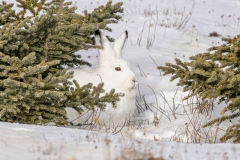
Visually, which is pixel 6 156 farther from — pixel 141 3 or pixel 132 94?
pixel 141 3

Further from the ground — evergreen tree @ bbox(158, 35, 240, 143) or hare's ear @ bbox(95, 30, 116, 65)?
hare's ear @ bbox(95, 30, 116, 65)

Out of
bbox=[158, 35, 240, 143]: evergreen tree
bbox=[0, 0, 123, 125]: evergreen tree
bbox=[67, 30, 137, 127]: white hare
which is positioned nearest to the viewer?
bbox=[158, 35, 240, 143]: evergreen tree

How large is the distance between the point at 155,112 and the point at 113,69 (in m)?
0.94

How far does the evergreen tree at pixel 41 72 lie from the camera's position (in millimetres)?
6344

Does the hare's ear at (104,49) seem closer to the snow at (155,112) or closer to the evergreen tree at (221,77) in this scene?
the snow at (155,112)

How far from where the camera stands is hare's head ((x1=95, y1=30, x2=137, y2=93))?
7773 mm

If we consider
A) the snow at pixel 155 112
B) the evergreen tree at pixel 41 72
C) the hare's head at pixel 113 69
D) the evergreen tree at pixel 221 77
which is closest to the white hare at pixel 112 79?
the hare's head at pixel 113 69

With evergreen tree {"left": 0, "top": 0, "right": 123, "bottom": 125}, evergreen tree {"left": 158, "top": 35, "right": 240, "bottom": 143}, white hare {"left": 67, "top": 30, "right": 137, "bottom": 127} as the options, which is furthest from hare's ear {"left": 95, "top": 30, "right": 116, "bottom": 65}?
evergreen tree {"left": 158, "top": 35, "right": 240, "bottom": 143}

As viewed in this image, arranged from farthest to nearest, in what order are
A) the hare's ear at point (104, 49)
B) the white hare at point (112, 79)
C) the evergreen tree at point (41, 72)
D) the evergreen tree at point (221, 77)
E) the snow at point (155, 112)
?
the hare's ear at point (104, 49)
the white hare at point (112, 79)
the evergreen tree at point (41, 72)
the evergreen tree at point (221, 77)
the snow at point (155, 112)

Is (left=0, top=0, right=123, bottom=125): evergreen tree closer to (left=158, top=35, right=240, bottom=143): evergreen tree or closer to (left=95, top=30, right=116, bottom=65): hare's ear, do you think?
(left=95, top=30, right=116, bottom=65): hare's ear

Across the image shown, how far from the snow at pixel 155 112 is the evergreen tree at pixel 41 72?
2.03 ft

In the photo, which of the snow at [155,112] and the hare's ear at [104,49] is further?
the hare's ear at [104,49]

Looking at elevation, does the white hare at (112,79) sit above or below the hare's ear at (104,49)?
below

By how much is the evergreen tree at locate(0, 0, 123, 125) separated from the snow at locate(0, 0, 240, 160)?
2.03ft
